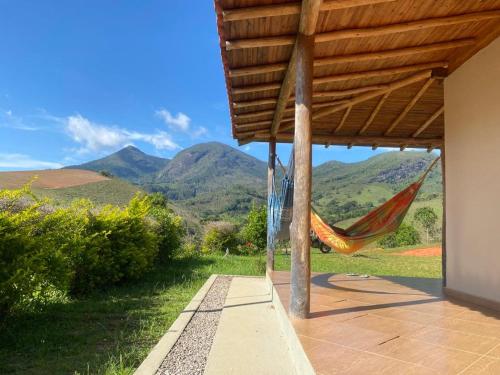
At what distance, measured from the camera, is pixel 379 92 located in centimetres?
479

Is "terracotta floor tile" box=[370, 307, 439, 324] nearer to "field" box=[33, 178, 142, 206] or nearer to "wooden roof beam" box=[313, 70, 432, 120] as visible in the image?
"wooden roof beam" box=[313, 70, 432, 120]

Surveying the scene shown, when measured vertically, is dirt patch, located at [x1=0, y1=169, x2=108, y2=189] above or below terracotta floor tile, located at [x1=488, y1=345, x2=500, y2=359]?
above

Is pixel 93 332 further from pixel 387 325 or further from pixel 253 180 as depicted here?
pixel 253 180

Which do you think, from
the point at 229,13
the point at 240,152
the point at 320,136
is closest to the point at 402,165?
the point at 320,136

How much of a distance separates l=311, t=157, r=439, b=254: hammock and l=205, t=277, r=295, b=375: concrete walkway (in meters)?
0.96

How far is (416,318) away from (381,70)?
241 centimetres

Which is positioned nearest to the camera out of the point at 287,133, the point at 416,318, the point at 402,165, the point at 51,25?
the point at 416,318

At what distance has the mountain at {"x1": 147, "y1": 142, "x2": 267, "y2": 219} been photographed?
4488 centimetres

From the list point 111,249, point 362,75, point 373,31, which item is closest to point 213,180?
point 111,249

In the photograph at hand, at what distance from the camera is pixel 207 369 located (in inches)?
104

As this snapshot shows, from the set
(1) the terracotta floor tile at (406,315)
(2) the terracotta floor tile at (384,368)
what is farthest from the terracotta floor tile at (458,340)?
(2) the terracotta floor tile at (384,368)

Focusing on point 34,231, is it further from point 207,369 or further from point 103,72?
point 103,72

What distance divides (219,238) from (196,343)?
10.3 m

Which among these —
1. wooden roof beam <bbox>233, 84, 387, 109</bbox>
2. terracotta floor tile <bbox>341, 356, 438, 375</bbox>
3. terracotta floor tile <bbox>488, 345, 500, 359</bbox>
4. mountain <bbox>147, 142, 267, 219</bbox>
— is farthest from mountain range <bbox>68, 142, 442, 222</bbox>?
terracotta floor tile <bbox>341, 356, 438, 375</bbox>
